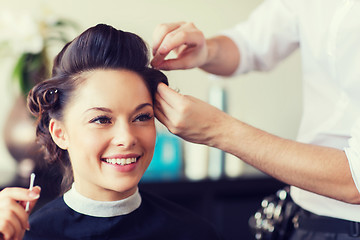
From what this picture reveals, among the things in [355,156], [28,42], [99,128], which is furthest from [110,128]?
[28,42]

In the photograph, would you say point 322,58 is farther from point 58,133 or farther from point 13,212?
point 13,212

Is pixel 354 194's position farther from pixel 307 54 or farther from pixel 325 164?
pixel 307 54

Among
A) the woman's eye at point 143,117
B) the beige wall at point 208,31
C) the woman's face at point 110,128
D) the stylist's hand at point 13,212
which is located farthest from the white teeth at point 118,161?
the beige wall at point 208,31

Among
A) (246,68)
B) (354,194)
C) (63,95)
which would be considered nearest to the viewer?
(354,194)

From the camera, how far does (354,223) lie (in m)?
1.24

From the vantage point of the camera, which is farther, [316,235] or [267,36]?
[267,36]

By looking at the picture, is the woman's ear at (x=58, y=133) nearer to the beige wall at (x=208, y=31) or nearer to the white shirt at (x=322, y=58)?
the white shirt at (x=322, y=58)

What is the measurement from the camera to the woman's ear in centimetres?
121

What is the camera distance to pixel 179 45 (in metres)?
1.25

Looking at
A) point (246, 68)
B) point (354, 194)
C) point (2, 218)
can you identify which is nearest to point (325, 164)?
point (354, 194)

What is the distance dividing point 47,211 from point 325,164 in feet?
Answer: 2.45

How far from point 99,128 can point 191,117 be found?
0.23 m

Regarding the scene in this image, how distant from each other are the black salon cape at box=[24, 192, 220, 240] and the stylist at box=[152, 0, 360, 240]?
0.31 meters

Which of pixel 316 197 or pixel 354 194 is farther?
pixel 316 197
